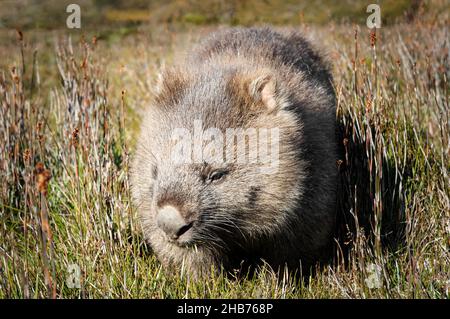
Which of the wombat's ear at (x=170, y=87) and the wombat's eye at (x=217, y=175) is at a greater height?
the wombat's ear at (x=170, y=87)

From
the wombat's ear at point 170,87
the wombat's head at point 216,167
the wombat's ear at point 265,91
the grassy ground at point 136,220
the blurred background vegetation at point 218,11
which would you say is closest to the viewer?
the wombat's head at point 216,167

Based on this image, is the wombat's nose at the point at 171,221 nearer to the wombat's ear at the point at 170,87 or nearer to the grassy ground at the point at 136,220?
the grassy ground at the point at 136,220

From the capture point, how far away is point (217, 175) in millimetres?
3984

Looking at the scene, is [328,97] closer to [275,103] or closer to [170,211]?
[275,103]

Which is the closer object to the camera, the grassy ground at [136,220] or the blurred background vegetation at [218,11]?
the grassy ground at [136,220]

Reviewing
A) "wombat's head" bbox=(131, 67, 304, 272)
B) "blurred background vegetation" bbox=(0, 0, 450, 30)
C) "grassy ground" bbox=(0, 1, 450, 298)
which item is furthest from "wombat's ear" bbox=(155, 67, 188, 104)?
"blurred background vegetation" bbox=(0, 0, 450, 30)

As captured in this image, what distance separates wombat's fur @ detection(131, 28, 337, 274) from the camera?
3943mm

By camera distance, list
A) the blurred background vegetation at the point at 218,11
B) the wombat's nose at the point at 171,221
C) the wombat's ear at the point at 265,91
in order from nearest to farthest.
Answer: the wombat's nose at the point at 171,221
the wombat's ear at the point at 265,91
the blurred background vegetation at the point at 218,11

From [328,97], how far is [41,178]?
130 inches

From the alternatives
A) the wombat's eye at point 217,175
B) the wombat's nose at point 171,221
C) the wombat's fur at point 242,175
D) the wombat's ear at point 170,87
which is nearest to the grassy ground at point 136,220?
the wombat's fur at point 242,175

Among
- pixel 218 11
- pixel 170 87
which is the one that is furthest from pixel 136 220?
pixel 218 11

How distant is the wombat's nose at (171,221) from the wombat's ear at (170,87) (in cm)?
106

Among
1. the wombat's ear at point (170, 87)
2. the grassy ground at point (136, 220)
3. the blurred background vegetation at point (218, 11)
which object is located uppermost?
the blurred background vegetation at point (218, 11)

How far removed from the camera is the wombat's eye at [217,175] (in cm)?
396
